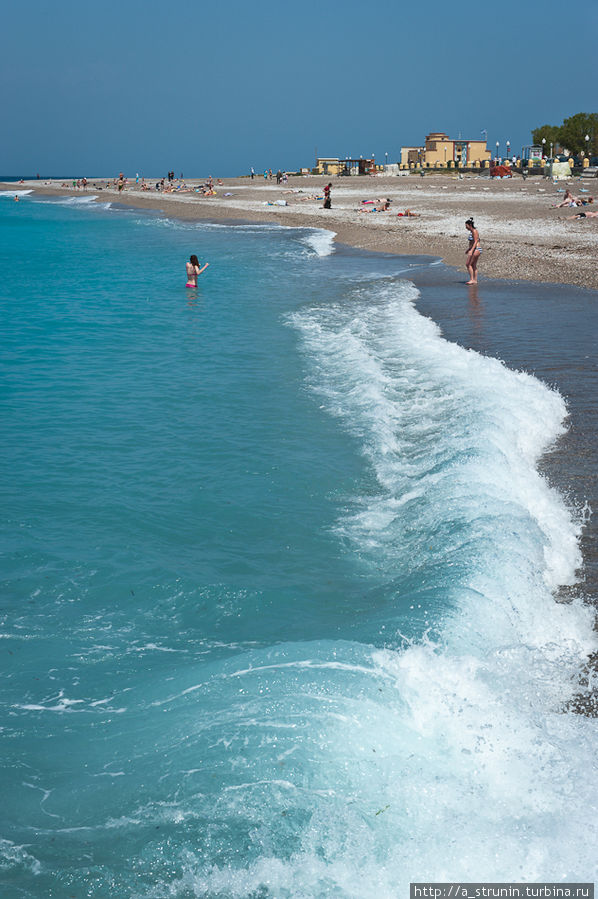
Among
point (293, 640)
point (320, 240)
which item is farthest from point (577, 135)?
point (293, 640)

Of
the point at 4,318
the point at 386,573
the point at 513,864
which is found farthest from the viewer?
the point at 4,318

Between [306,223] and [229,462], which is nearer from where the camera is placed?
[229,462]

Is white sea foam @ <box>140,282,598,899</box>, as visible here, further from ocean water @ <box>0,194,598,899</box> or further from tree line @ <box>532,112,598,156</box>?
tree line @ <box>532,112,598,156</box>

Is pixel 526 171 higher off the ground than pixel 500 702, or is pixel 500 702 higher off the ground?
pixel 526 171

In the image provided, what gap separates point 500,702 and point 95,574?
3792mm

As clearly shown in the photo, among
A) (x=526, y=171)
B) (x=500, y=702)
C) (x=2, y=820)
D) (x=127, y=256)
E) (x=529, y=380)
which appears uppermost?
(x=526, y=171)

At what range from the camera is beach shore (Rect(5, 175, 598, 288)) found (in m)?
23.0

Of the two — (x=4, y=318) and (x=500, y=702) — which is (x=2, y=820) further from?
(x=4, y=318)

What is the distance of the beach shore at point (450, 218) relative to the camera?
75.5 feet

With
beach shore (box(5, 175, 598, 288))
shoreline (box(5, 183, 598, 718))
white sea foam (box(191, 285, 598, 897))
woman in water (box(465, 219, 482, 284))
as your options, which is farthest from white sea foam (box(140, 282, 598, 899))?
beach shore (box(5, 175, 598, 288))

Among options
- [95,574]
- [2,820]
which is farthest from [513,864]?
[95,574]

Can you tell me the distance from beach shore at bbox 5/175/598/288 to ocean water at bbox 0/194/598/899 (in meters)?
12.1

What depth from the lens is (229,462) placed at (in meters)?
9.18

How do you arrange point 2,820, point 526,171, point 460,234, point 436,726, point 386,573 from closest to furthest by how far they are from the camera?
1. point 2,820
2. point 436,726
3. point 386,573
4. point 460,234
5. point 526,171
